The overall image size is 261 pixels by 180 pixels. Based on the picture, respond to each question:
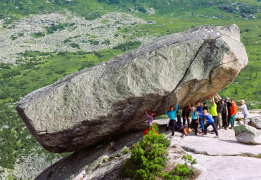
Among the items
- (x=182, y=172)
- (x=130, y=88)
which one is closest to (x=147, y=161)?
(x=182, y=172)

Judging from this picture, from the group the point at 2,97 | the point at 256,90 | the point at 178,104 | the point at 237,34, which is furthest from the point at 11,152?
the point at 256,90

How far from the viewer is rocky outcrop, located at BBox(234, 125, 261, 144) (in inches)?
800

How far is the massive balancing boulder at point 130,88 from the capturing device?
865 inches

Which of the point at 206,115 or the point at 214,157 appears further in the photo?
the point at 206,115

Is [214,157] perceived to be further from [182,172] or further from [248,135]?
[248,135]

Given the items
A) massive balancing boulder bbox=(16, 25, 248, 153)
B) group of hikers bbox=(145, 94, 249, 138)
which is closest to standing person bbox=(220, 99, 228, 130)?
group of hikers bbox=(145, 94, 249, 138)

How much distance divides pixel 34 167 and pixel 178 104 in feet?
191

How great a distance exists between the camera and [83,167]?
24.8 meters

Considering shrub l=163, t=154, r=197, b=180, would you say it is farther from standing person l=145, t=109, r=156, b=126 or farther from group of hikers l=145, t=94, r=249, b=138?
standing person l=145, t=109, r=156, b=126

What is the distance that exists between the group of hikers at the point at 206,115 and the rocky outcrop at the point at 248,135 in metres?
2.17

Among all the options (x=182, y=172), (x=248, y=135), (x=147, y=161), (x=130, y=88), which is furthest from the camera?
(x=130, y=88)

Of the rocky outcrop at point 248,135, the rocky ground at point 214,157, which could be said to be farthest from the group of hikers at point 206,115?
the rocky outcrop at point 248,135

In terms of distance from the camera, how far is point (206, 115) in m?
22.4

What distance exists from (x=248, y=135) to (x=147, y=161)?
401 inches
